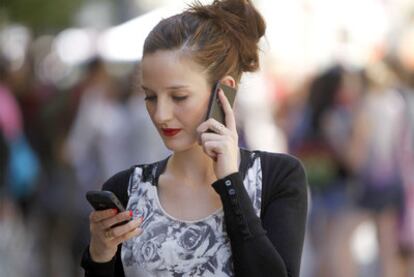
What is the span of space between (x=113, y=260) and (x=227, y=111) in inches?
20.6

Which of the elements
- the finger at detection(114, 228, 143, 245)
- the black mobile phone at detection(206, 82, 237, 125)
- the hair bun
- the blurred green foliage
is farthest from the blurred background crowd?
the finger at detection(114, 228, 143, 245)

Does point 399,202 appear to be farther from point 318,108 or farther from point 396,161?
point 318,108

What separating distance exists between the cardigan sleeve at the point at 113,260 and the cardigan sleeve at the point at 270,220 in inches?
14.2

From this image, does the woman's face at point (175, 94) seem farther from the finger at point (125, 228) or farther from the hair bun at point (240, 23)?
the finger at point (125, 228)

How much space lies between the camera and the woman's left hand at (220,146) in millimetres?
3021

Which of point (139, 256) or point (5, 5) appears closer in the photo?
point (139, 256)

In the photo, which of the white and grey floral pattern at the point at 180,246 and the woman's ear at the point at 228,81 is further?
the woman's ear at the point at 228,81

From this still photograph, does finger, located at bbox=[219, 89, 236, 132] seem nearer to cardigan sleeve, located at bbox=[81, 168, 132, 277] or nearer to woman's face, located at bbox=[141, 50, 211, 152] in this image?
woman's face, located at bbox=[141, 50, 211, 152]

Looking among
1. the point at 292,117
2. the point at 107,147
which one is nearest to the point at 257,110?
the point at 292,117

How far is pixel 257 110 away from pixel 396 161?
2.87 metres

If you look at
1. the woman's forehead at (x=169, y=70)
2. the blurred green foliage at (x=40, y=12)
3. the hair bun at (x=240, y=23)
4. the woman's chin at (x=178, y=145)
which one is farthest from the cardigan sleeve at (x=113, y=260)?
the blurred green foliage at (x=40, y=12)

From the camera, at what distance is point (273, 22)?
55.9 ft

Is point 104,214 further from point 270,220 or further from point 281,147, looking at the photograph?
point 281,147

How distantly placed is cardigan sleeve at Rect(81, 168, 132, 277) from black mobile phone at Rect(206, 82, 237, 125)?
356 mm
